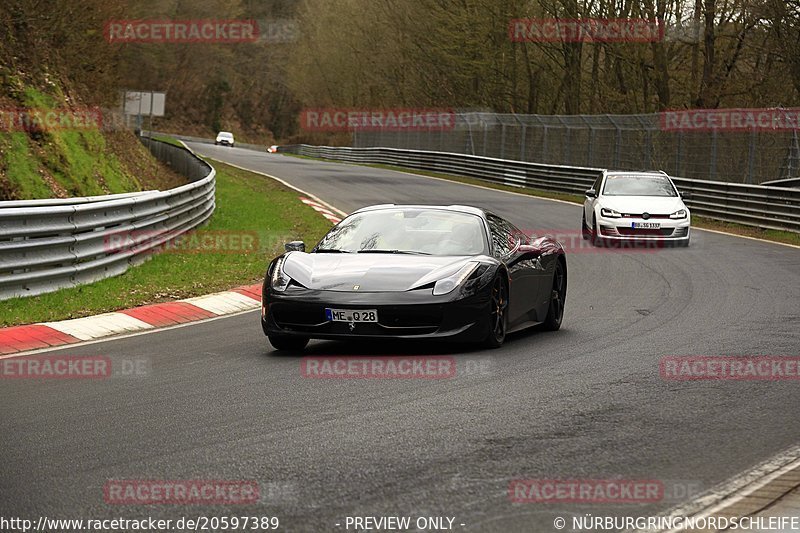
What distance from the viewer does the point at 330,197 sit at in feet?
109

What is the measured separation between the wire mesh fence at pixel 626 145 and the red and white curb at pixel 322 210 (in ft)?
34.4

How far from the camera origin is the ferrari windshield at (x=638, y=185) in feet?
74.7

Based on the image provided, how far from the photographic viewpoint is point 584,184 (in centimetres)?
3616

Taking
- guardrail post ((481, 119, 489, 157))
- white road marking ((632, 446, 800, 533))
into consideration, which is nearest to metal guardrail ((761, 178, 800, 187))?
white road marking ((632, 446, 800, 533))

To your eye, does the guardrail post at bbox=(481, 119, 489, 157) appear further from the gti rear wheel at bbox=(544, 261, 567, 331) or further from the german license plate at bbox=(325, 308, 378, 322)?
the german license plate at bbox=(325, 308, 378, 322)

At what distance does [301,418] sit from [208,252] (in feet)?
38.3

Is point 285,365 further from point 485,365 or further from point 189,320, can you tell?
point 189,320

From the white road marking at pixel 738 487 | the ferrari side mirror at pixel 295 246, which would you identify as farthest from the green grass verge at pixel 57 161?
the white road marking at pixel 738 487

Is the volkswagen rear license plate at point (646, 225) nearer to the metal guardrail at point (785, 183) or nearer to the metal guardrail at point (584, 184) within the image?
the metal guardrail at point (584, 184)

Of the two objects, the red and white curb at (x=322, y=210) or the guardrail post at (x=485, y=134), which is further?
the guardrail post at (x=485, y=134)

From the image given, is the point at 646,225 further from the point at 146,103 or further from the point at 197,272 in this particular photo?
the point at 146,103

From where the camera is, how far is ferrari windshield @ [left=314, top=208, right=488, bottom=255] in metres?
10.1

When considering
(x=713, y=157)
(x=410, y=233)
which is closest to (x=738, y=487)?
(x=410, y=233)

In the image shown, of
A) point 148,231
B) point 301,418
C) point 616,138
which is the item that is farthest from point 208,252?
point 616,138
